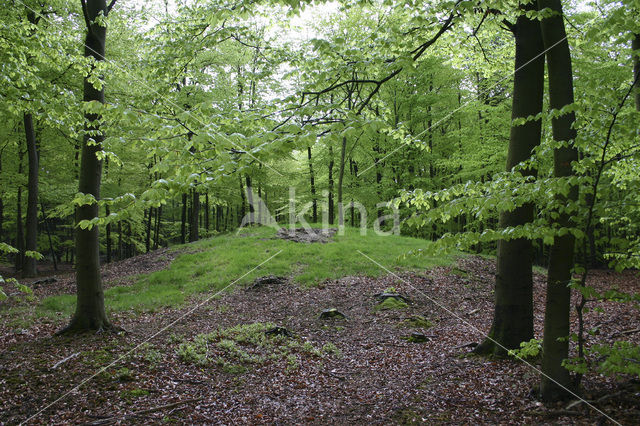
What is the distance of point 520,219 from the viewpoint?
18.3ft

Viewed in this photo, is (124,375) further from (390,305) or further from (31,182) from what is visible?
(31,182)

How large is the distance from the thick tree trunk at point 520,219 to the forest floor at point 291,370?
1.85ft

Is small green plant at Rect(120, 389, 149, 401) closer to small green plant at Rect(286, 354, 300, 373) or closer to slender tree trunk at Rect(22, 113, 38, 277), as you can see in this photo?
small green plant at Rect(286, 354, 300, 373)

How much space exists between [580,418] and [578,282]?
4.46ft

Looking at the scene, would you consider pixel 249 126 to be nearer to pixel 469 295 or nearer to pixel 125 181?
pixel 469 295

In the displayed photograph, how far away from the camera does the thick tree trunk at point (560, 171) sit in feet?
12.8

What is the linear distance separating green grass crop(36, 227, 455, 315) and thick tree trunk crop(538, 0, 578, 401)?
5843 millimetres

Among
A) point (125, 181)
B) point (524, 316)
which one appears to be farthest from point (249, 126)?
point (125, 181)

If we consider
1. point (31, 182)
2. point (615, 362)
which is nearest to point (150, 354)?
point (615, 362)

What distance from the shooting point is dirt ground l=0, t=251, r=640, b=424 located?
4.34 meters

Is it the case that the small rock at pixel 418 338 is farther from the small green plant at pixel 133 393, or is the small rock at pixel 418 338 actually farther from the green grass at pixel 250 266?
the small green plant at pixel 133 393

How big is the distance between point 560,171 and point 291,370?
4765 millimetres

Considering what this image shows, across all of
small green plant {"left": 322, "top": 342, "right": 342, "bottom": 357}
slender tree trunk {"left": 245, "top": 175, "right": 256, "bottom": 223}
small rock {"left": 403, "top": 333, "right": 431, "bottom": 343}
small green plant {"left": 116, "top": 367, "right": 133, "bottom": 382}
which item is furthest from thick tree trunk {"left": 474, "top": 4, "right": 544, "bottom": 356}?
slender tree trunk {"left": 245, "top": 175, "right": 256, "bottom": 223}

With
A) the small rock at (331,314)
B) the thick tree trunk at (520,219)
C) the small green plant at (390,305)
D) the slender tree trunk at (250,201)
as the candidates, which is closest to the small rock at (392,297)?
the small green plant at (390,305)
